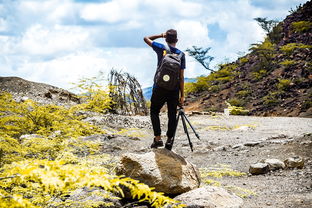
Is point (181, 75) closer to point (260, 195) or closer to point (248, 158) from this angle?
point (260, 195)

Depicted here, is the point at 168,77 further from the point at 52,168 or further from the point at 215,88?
the point at 215,88

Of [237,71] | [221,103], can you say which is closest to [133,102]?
[221,103]

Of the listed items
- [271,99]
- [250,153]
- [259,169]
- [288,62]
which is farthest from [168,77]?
[288,62]

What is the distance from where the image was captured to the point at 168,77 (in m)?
4.02

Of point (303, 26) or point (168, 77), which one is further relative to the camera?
point (303, 26)

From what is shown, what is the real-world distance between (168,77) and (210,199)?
153 cm

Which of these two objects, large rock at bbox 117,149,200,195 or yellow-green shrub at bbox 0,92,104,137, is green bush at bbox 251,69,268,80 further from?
large rock at bbox 117,149,200,195

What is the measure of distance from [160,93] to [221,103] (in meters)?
19.4

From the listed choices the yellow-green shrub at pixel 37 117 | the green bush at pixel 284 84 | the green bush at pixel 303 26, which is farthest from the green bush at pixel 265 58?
the yellow-green shrub at pixel 37 117

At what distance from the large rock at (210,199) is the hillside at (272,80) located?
44.2 feet

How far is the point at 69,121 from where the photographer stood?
602cm

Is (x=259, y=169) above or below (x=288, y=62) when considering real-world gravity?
below

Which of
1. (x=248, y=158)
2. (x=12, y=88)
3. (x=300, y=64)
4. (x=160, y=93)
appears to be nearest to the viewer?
(x=160, y=93)

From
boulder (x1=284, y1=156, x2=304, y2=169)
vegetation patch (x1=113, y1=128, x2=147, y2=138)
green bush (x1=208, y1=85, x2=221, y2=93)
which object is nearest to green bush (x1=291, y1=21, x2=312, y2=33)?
green bush (x1=208, y1=85, x2=221, y2=93)
